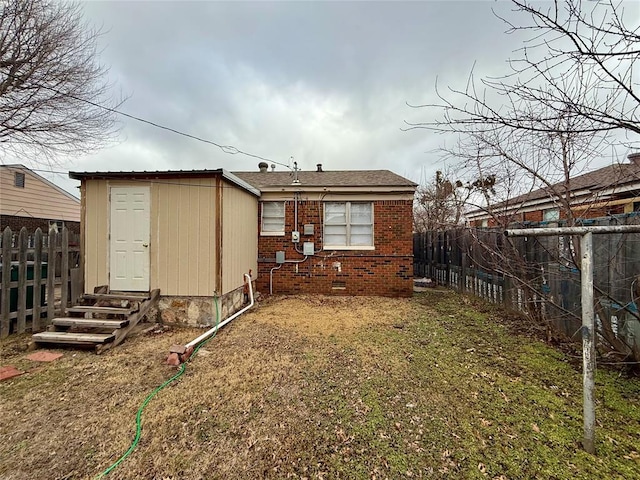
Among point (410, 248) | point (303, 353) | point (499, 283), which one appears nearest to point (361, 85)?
point (410, 248)

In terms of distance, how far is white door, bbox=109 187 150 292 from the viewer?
18.4 feet

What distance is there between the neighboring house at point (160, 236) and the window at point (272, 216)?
2917 millimetres

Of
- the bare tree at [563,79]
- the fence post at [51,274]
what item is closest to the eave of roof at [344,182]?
the fence post at [51,274]

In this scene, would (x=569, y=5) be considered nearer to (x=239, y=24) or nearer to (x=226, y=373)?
A: (x=226, y=373)

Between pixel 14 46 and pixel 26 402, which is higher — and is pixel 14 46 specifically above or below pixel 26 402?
above

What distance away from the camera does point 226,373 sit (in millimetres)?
3535

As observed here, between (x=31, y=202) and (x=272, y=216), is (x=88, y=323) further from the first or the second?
(x=31, y=202)

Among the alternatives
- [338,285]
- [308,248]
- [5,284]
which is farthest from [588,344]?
[5,284]

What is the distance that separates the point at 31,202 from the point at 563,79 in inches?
853

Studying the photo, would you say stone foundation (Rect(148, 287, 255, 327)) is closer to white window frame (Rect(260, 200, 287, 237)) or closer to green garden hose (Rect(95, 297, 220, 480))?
green garden hose (Rect(95, 297, 220, 480))

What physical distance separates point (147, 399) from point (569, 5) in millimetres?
5320

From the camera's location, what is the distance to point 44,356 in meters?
4.07

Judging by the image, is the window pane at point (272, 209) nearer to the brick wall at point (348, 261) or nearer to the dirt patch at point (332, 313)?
the brick wall at point (348, 261)

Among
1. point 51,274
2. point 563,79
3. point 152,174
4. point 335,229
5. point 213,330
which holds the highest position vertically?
point 563,79
